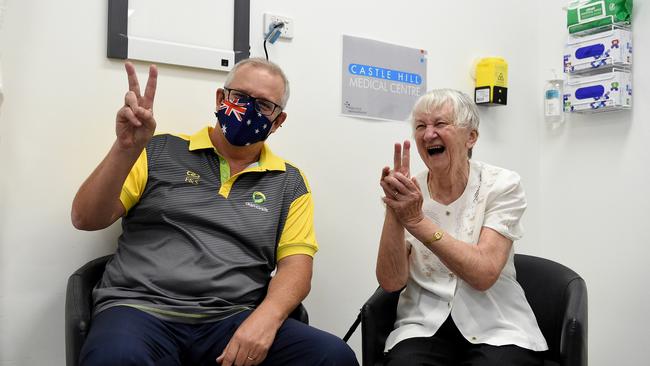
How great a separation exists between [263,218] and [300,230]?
14cm

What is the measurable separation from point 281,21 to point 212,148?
656mm

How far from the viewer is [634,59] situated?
8.51ft

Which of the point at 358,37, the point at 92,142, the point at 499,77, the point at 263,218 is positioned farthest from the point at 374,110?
the point at 92,142

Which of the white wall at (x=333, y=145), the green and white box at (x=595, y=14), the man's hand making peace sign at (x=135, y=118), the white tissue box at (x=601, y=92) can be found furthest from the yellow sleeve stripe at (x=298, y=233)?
the green and white box at (x=595, y=14)

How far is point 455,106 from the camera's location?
5.72ft

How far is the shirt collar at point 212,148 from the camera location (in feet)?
5.82

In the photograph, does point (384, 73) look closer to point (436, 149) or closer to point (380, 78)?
point (380, 78)

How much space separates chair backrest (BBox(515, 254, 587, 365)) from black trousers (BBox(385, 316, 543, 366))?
0.38ft

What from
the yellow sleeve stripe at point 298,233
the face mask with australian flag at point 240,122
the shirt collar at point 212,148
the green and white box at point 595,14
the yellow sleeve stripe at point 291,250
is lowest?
the yellow sleeve stripe at point 291,250

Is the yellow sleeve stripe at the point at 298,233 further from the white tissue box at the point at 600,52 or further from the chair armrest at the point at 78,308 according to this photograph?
the white tissue box at the point at 600,52

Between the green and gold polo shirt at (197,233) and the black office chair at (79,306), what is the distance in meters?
0.04

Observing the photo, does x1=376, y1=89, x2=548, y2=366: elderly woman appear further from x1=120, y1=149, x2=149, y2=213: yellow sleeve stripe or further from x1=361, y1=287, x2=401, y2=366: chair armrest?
x1=120, y1=149, x2=149, y2=213: yellow sleeve stripe

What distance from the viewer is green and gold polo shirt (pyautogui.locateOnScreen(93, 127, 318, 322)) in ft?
5.23

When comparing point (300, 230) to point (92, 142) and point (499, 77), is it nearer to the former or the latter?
point (92, 142)
